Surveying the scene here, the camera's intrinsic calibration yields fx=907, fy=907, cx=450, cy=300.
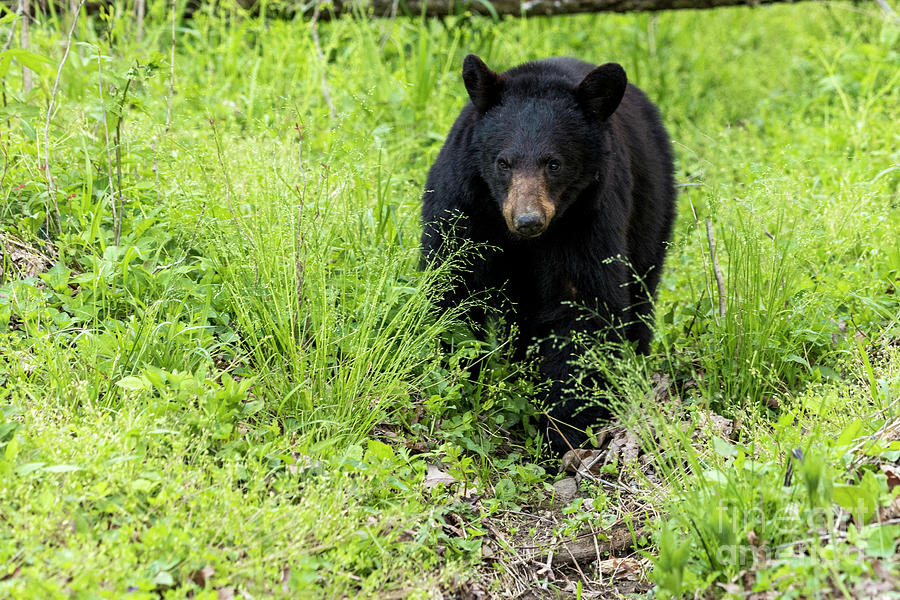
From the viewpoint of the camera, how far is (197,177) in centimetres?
431

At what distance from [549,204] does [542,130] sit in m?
0.34

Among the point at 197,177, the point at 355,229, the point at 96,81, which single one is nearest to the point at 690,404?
the point at 355,229

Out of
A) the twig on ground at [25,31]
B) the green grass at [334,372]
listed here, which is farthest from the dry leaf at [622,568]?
the twig on ground at [25,31]

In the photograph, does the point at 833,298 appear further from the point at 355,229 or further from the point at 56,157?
the point at 56,157

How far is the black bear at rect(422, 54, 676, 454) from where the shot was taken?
3645 millimetres

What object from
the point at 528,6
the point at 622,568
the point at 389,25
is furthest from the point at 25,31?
the point at 528,6

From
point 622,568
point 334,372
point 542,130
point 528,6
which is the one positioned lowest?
point 622,568

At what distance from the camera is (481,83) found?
374cm

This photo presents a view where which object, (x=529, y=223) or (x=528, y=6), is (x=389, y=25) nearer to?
(x=528, y=6)

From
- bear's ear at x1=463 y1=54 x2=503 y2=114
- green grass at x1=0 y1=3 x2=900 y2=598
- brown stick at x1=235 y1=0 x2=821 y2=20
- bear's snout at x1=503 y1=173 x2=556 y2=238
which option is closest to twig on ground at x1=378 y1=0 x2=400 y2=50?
brown stick at x1=235 y1=0 x2=821 y2=20

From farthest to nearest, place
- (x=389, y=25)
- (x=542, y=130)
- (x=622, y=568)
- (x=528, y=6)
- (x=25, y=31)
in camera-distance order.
A: 1. (x=528, y=6)
2. (x=389, y=25)
3. (x=25, y=31)
4. (x=542, y=130)
5. (x=622, y=568)

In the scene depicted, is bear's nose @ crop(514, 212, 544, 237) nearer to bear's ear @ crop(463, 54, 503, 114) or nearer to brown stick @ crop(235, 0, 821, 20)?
bear's ear @ crop(463, 54, 503, 114)

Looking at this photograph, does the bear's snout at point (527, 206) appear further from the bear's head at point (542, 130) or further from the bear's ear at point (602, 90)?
the bear's ear at point (602, 90)

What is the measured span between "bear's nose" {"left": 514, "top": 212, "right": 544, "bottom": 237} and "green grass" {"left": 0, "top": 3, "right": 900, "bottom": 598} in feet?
1.50
